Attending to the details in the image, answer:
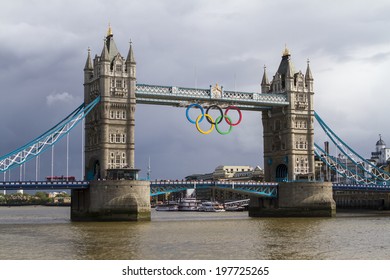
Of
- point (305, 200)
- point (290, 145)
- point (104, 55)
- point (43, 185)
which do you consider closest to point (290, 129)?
point (290, 145)

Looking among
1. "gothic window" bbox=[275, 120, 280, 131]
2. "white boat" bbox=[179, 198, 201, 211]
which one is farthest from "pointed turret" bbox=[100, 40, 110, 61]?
"white boat" bbox=[179, 198, 201, 211]

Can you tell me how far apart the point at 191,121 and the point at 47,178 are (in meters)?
22.3

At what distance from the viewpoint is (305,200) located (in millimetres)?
93250

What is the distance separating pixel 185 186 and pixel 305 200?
60.6 feet

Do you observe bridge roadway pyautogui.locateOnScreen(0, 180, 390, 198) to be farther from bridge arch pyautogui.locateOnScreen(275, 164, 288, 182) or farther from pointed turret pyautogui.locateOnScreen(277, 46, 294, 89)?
pointed turret pyautogui.locateOnScreen(277, 46, 294, 89)

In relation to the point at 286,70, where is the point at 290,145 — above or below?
below

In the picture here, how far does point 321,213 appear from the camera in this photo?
303 ft

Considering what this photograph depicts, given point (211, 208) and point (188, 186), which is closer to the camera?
point (188, 186)

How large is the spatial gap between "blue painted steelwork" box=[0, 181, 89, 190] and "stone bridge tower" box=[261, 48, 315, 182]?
1369 inches

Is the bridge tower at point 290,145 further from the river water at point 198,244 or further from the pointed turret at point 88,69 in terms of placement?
the river water at point 198,244

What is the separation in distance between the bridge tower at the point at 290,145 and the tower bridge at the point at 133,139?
15 cm

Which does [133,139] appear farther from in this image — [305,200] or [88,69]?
[305,200]

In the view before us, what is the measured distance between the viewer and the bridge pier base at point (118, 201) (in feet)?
256
